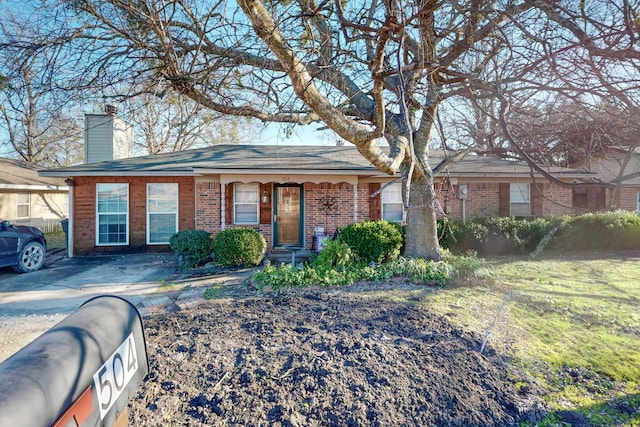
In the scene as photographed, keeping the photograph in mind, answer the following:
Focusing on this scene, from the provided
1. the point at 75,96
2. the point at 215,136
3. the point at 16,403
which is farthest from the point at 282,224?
the point at 215,136

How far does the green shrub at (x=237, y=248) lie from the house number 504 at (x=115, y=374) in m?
6.39

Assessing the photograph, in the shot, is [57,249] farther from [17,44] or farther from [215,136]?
[215,136]

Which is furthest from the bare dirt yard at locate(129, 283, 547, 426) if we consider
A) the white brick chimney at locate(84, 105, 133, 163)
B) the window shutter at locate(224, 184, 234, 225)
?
the white brick chimney at locate(84, 105, 133, 163)

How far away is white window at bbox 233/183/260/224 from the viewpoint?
1108 cm

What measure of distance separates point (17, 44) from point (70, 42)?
0.72 m

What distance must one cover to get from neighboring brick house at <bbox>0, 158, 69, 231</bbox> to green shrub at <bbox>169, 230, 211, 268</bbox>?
10492mm

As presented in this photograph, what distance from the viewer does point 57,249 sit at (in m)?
12.1

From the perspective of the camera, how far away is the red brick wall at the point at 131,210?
1062 cm

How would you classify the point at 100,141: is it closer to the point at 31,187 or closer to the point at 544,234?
the point at 31,187

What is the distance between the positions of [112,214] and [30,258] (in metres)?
Result: 2.90

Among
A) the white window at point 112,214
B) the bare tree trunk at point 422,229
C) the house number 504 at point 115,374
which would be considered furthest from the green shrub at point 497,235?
the white window at point 112,214

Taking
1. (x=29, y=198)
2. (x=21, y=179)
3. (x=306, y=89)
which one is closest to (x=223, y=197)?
(x=306, y=89)

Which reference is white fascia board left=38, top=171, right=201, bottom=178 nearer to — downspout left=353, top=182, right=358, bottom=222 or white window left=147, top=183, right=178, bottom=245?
white window left=147, top=183, right=178, bottom=245

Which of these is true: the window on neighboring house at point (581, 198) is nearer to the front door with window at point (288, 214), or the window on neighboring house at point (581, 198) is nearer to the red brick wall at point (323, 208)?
the red brick wall at point (323, 208)
